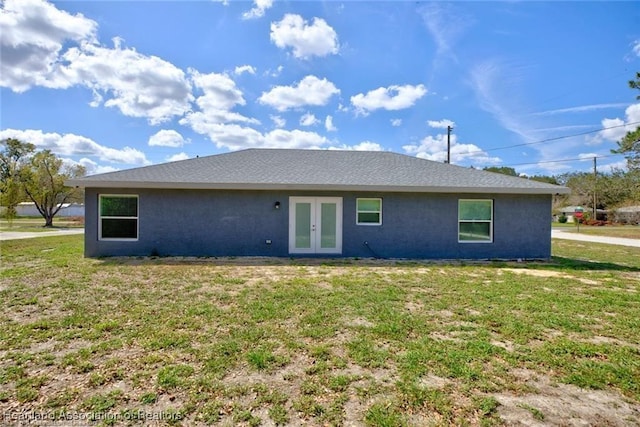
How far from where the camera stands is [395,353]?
3.62 metres

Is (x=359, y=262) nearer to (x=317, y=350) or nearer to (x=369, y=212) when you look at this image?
(x=369, y=212)

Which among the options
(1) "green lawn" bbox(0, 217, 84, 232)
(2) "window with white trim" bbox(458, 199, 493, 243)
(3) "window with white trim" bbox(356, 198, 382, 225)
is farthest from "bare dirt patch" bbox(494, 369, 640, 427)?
(1) "green lawn" bbox(0, 217, 84, 232)

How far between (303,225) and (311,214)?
1.49ft

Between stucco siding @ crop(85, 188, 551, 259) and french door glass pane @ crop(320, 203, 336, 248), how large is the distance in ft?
1.15

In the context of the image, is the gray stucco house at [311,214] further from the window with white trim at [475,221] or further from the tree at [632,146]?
the tree at [632,146]

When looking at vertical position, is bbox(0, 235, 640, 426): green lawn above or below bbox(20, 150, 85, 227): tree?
below

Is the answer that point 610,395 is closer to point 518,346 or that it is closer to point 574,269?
point 518,346

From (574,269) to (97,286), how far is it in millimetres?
11877

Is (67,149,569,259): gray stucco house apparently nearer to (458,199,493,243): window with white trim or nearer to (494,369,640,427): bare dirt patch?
(458,199,493,243): window with white trim

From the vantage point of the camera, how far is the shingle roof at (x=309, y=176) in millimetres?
9992

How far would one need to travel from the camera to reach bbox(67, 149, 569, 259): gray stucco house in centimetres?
1024

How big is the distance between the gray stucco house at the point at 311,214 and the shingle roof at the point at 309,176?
4 centimetres

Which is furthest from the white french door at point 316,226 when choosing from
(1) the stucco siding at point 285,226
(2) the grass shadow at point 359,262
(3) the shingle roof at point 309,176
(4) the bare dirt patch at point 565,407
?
(4) the bare dirt patch at point 565,407

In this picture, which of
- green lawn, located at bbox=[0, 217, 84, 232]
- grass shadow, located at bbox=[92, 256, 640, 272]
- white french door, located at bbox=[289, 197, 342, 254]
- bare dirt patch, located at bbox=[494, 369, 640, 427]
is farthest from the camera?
green lawn, located at bbox=[0, 217, 84, 232]
